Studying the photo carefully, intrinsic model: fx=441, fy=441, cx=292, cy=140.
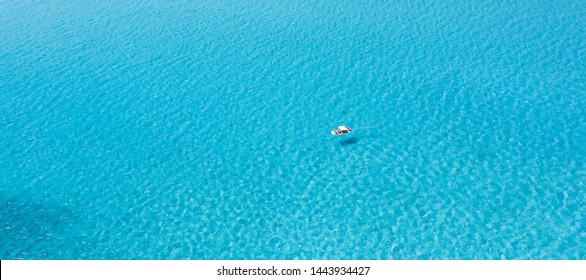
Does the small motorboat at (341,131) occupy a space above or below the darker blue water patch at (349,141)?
above

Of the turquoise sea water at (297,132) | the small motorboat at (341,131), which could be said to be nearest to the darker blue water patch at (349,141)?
the turquoise sea water at (297,132)

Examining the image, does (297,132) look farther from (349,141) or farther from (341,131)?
(349,141)

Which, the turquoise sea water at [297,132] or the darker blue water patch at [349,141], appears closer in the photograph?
the turquoise sea water at [297,132]

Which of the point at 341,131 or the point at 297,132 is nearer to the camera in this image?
the point at 341,131

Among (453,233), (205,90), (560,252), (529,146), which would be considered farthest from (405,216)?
(205,90)

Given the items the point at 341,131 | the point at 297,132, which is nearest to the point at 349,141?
the point at 341,131

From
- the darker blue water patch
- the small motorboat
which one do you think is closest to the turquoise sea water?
the darker blue water patch

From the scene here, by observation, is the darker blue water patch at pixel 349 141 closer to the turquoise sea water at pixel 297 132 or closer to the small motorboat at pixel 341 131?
the turquoise sea water at pixel 297 132

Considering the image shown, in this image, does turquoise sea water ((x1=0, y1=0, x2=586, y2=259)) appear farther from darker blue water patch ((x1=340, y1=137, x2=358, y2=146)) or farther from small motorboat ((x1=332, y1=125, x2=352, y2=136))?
small motorboat ((x1=332, y1=125, x2=352, y2=136))
